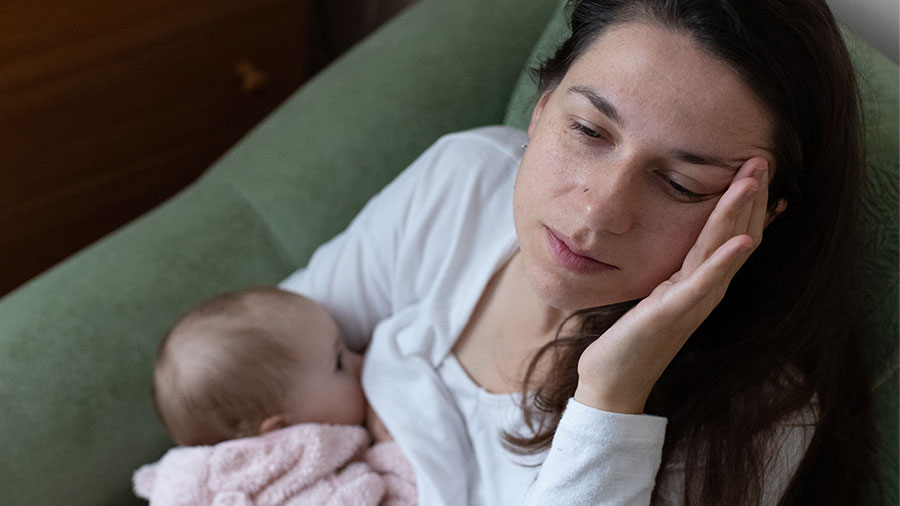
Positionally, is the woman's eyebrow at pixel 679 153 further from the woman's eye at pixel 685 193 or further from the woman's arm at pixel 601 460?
the woman's arm at pixel 601 460

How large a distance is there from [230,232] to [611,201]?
2.28 feet

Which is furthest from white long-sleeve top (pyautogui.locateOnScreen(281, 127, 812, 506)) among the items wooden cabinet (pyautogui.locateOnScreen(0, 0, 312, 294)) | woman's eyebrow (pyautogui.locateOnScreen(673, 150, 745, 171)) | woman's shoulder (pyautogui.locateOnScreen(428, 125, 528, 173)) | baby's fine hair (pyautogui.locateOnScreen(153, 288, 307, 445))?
wooden cabinet (pyautogui.locateOnScreen(0, 0, 312, 294))

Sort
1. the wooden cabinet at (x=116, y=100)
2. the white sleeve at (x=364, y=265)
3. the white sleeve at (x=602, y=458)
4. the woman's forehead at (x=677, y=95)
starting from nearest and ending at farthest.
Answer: the woman's forehead at (x=677, y=95), the white sleeve at (x=602, y=458), the white sleeve at (x=364, y=265), the wooden cabinet at (x=116, y=100)

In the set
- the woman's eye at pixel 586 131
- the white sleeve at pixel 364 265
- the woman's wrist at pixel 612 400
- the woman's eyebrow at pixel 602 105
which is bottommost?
the white sleeve at pixel 364 265

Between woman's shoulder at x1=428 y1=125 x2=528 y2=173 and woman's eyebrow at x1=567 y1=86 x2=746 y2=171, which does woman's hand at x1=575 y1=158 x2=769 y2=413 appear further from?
woman's shoulder at x1=428 y1=125 x2=528 y2=173

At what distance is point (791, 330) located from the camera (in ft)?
3.07

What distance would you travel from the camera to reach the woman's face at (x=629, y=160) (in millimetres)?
727

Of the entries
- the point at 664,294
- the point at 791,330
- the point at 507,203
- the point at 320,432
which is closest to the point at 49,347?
the point at 320,432

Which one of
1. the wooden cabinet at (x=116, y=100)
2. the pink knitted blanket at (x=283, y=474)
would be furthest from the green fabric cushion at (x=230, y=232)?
the wooden cabinet at (x=116, y=100)

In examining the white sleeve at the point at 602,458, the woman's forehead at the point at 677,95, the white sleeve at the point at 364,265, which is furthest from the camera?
the white sleeve at the point at 364,265

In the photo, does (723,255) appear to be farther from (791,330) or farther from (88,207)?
(88,207)

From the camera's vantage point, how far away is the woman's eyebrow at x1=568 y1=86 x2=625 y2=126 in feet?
2.48

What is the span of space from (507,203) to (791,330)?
0.37 meters

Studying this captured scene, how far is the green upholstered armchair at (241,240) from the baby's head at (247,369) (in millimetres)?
84
